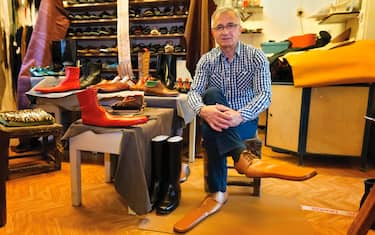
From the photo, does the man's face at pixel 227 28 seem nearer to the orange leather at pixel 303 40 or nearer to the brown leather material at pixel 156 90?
the brown leather material at pixel 156 90

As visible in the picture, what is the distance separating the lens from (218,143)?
4.79ft

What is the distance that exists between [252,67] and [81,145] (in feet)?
3.39

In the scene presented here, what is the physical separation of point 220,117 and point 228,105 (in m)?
0.25

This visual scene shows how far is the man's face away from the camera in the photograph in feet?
5.22

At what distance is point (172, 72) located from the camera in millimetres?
2738

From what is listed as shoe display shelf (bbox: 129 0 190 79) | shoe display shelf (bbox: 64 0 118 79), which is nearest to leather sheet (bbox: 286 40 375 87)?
shoe display shelf (bbox: 129 0 190 79)

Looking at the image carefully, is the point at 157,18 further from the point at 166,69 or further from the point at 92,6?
the point at 166,69

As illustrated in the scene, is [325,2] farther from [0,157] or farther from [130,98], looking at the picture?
[0,157]

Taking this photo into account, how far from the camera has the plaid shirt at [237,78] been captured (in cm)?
160

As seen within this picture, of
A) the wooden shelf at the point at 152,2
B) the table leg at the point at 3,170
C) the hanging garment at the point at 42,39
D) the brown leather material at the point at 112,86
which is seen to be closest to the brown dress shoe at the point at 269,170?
the table leg at the point at 3,170

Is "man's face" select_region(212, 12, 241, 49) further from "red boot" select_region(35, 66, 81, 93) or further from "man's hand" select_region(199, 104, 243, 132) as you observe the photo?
"red boot" select_region(35, 66, 81, 93)

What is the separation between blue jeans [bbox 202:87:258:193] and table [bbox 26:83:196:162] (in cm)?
62

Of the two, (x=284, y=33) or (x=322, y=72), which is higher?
(x=284, y=33)

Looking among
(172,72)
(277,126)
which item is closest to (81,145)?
(172,72)
